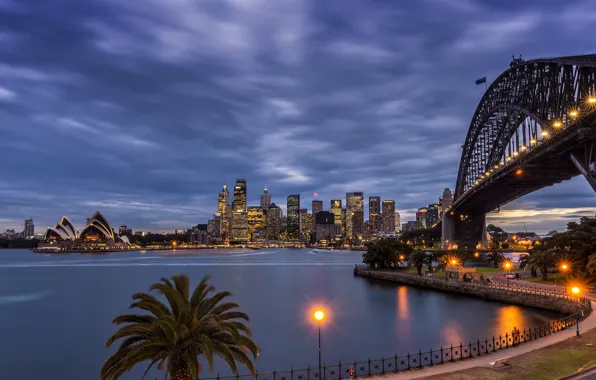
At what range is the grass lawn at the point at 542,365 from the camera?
746 inches

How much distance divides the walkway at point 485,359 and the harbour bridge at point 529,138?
1047 inches

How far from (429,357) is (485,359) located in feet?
34.0

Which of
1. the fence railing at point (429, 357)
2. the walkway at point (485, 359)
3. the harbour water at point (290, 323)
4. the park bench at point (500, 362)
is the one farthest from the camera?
the harbour water at point (290, 323)

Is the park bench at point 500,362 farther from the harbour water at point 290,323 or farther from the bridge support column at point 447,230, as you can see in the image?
the bridge support column at point 447,230

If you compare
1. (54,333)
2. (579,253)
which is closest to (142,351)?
(54,333)

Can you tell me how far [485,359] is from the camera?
22.5 m

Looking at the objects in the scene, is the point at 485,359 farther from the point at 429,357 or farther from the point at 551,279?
the point at 551,279

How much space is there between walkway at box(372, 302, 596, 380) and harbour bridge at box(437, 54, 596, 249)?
26594 mm

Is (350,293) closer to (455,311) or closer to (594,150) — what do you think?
(455,311)

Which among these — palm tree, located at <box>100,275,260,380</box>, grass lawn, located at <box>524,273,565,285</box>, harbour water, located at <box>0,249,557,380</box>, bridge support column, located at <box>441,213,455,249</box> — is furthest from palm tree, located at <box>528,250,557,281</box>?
bridge support column, located at <box>441,213,455,249</box>

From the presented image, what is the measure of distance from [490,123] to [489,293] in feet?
243

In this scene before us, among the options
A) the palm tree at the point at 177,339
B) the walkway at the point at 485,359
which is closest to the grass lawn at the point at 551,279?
the walkway at the point at 485,359

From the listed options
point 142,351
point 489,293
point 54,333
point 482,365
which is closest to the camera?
point 142,351

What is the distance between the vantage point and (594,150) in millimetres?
47406
